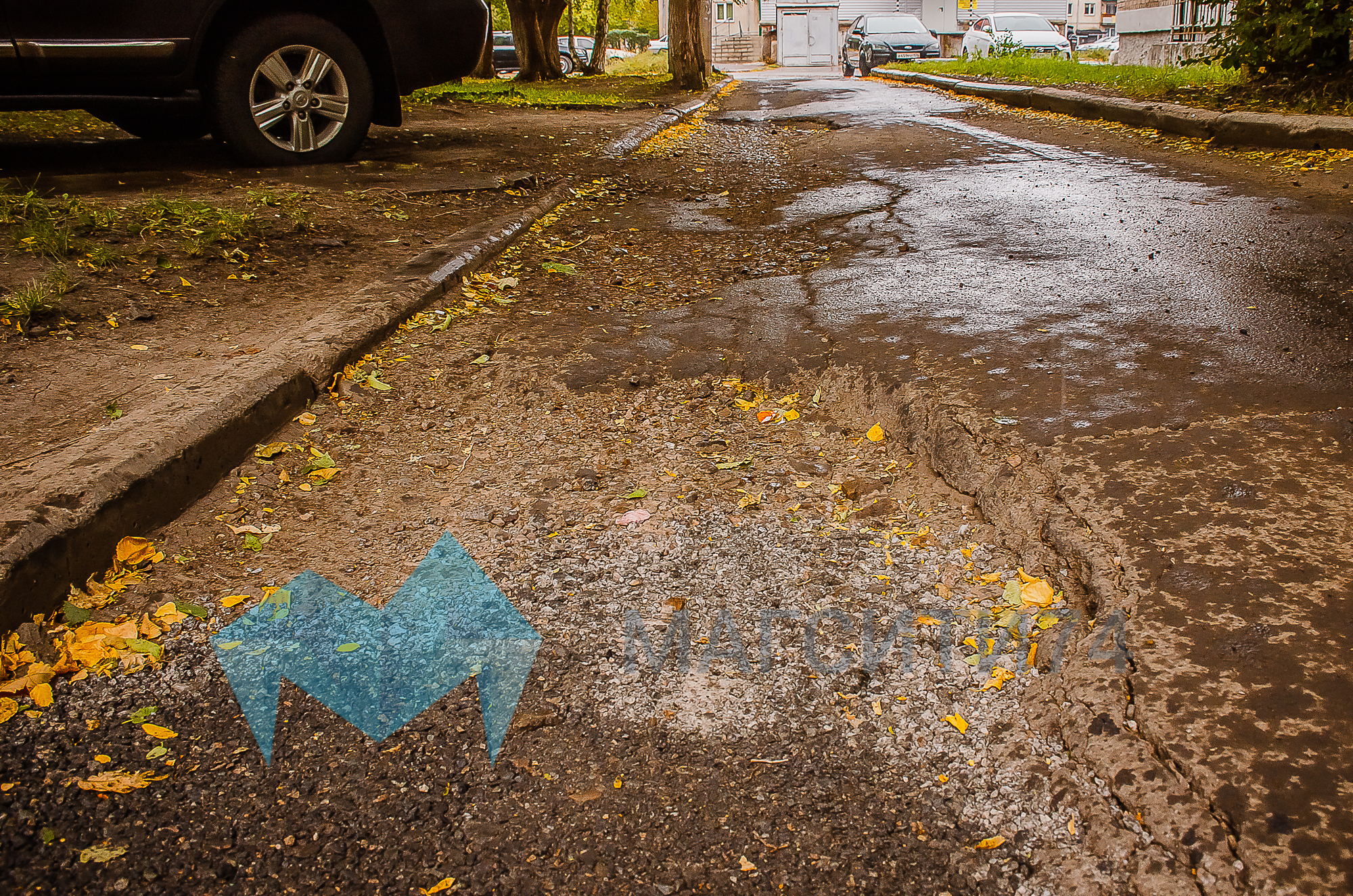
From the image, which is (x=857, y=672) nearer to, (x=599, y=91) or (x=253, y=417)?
(x=253, y=417)

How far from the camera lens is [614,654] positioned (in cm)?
178

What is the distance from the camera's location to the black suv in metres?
4.92

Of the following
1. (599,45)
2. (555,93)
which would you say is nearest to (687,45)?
(555,93)

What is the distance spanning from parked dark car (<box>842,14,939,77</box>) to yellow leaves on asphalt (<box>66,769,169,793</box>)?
26550 mm

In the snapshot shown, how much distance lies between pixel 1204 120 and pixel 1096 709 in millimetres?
7461

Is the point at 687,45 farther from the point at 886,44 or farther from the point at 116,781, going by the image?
the point at 116,781

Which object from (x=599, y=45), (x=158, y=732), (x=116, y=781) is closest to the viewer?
(x=116, y=781)

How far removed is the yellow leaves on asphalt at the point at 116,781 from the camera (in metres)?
1.48

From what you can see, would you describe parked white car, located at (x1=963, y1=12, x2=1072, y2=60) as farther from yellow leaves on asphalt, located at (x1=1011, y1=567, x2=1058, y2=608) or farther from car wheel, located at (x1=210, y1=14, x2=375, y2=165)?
yellow leaves on asphalt, located at (x1=1011, y1=567, x2=1058, y2=608)

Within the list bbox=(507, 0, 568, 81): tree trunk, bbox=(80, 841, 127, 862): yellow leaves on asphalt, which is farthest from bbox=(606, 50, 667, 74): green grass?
bbox=(80, 841, 127, 862): yellow leaves on asphalt

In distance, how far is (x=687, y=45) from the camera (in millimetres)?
14664

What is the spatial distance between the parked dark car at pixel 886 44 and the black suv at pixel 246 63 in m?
21.8

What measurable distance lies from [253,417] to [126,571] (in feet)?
2.06

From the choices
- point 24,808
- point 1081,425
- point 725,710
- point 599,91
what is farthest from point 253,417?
point 599,91
